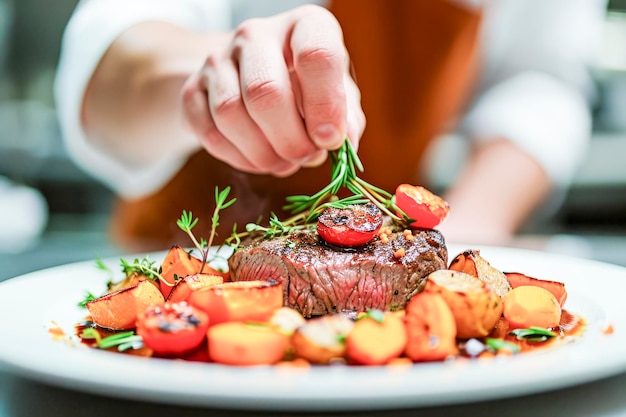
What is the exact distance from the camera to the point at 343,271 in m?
1.25

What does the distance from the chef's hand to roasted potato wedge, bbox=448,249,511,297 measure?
1.23 ft

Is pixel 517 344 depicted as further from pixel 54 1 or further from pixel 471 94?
pixel 54 1

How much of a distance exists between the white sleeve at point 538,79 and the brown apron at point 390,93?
0.15 m

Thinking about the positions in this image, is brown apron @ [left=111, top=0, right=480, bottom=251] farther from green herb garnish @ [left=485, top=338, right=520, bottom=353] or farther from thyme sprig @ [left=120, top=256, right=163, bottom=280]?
green herb garnish @ [left=485, top=338, right=520, bottom=353]

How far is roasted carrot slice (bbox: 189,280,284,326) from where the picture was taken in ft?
3.33

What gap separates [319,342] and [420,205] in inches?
21.4

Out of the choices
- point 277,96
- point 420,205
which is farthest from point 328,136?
point 420,205

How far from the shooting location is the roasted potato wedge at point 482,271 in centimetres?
126

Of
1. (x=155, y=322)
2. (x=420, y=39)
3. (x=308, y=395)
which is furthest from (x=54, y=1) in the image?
(x=308, y=395)

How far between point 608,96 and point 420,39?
2.07 meters

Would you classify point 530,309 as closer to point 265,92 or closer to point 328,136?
→ point 328,136

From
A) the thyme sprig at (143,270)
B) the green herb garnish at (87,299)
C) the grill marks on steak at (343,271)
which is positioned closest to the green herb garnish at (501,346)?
the grill marks on steak at (343,271)

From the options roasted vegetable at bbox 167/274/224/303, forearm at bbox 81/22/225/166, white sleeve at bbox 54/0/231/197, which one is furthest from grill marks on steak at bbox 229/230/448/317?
white sleeve at bbox 54/0/231/197

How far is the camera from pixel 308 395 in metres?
0.69
